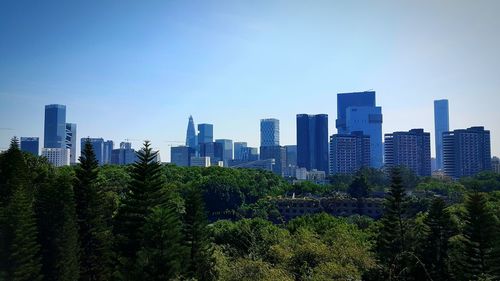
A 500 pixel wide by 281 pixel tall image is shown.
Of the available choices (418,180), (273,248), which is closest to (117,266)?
(273,248)

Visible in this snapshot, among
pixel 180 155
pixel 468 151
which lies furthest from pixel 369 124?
pixel 468 151

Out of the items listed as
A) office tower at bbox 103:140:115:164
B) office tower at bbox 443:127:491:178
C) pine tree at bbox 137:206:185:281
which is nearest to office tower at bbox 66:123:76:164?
office tower at bbox 103:140:115:164

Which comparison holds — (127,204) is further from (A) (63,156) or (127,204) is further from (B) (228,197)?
(A) (63,156)

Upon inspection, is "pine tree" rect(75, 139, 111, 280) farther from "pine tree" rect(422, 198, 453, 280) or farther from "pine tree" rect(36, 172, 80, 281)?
"pine tree" rect(422, 198, 453, 280)

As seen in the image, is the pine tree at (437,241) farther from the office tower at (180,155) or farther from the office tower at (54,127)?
the office tower at (180,155)

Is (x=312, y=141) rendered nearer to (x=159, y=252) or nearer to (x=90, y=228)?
(x=90, y=228)
